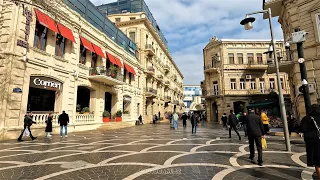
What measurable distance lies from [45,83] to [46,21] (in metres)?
4.33

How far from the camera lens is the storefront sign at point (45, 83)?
12337 mm

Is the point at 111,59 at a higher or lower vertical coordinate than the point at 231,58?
lower

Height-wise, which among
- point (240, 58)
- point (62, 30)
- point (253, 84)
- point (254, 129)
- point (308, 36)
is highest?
point (240, 58)

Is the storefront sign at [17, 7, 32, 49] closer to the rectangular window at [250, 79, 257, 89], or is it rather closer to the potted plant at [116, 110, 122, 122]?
the potted plant at [116, 110, 122, 122]

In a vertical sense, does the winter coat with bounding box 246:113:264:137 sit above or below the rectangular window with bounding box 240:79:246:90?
below

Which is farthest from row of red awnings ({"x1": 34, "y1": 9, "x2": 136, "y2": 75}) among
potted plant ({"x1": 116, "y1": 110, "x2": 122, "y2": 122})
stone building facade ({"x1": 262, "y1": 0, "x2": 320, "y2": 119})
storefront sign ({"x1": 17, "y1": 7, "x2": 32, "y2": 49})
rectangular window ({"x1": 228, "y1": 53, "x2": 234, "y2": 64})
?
rectangular window ({"x1": 228, "y1": 53, "x2": 234, "y2": 64})

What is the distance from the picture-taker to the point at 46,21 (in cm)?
1254

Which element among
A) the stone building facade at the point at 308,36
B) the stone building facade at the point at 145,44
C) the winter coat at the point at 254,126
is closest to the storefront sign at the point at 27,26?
the winter coat at the point at 254,126

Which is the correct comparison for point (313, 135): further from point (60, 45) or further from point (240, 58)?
point (240, 58)

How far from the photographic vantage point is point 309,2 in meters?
13.2

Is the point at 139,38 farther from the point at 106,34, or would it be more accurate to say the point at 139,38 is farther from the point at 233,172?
the point at 233,172

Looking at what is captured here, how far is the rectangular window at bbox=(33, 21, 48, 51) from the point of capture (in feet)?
42.4

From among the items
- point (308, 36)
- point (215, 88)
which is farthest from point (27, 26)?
point (215, 88)

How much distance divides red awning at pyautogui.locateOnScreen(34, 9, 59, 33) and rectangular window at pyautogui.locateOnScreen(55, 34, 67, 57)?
1786 mm
